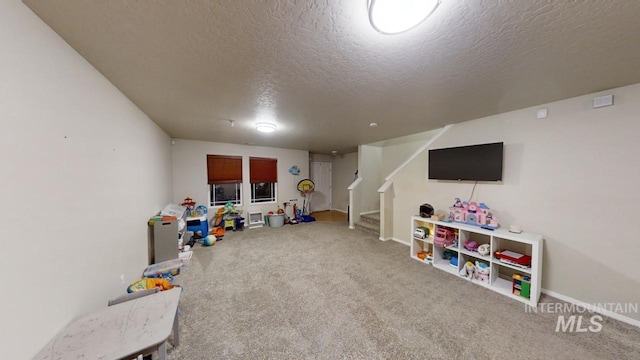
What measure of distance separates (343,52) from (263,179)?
4791 mm

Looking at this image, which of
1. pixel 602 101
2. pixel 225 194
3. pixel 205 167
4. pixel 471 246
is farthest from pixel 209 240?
pixel 602 101

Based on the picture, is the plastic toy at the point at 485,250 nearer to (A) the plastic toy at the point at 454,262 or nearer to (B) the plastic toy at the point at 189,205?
(A) the plastic toy at the point at 454,262

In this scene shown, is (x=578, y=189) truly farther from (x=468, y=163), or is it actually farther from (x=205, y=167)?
(x=205, y=167)

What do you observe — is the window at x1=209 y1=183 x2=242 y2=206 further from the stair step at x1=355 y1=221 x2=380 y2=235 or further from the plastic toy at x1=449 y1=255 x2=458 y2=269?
A: the plastic toy at x1=449 y1=255 x2=458 y2=269

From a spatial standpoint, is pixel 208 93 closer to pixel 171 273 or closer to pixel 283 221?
pixel 171 273

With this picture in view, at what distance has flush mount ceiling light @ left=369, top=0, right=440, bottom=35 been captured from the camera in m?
0.93

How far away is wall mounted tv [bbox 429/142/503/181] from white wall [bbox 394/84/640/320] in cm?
15

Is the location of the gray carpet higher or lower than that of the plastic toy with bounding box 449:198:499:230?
lower

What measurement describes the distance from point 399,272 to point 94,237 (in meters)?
3.42

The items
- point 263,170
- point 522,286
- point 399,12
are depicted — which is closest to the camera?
point 399,12

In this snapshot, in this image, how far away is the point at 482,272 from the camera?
252 cm

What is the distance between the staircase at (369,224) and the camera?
4.57 metres

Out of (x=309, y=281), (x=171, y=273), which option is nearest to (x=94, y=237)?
(x=171, y=273)

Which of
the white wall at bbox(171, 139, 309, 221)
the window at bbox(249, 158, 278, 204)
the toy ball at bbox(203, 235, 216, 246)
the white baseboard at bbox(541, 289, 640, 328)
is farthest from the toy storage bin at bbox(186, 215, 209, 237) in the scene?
the white baseboard at bbox(541, 289, 640, 328)
